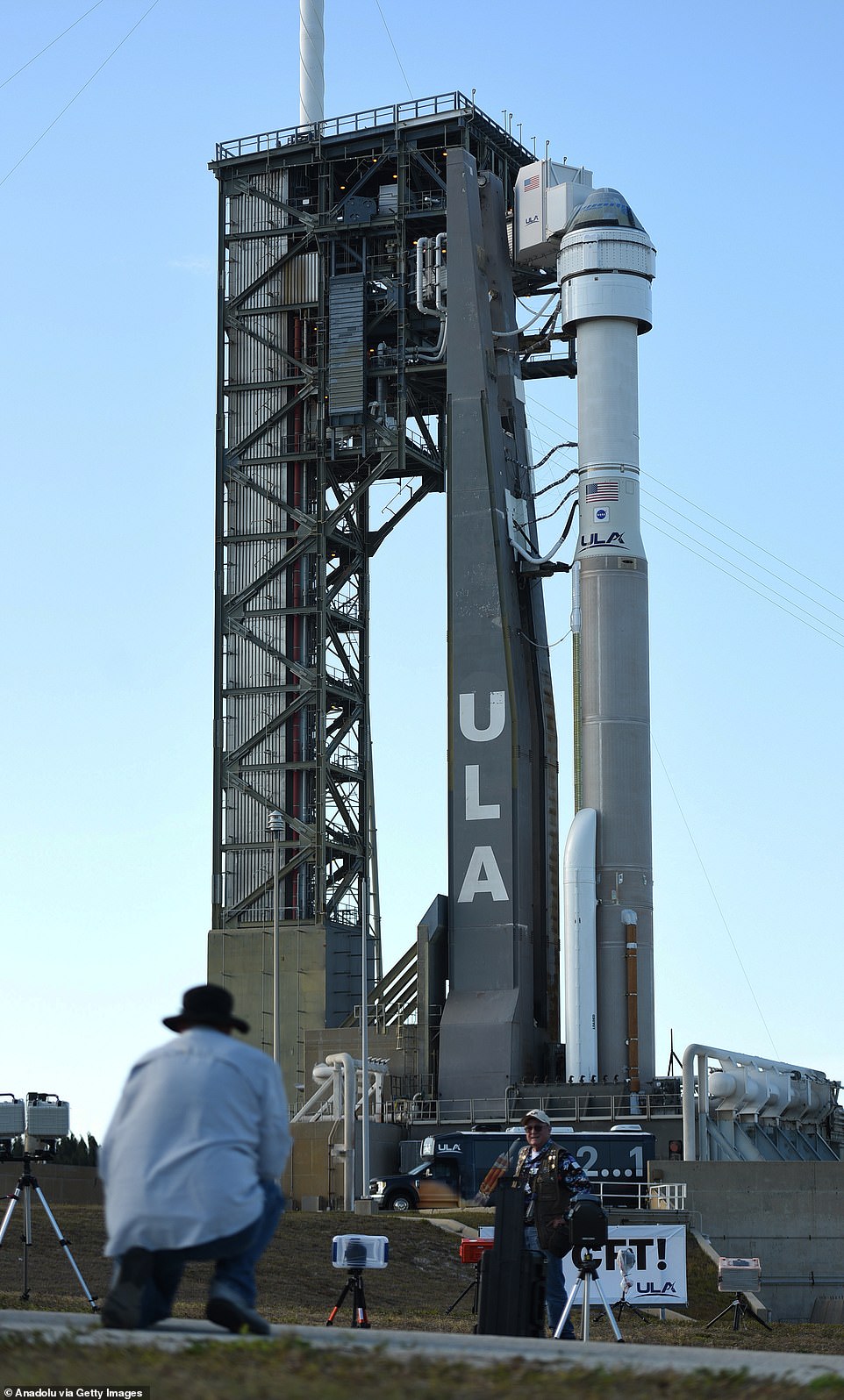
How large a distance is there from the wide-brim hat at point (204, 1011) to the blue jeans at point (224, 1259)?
2.33 feet

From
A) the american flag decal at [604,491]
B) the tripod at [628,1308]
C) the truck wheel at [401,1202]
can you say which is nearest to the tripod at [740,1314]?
the tripod at [628,1308]

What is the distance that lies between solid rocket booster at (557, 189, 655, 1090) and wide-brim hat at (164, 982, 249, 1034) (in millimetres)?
40654

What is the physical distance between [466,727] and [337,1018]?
1074 cm

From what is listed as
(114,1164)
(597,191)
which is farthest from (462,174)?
(114,1164)

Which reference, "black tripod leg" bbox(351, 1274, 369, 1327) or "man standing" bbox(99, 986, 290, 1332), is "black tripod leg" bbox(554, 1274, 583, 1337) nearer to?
"black tripod leg" bbox(351, 1274, 369, 1327)

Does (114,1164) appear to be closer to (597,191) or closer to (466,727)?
(466,727)

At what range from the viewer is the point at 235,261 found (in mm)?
63719

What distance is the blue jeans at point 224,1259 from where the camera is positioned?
8.33 metres

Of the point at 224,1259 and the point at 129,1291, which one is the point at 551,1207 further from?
the point at 129,1291

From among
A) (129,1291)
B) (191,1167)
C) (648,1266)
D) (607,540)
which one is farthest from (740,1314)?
(607,540)

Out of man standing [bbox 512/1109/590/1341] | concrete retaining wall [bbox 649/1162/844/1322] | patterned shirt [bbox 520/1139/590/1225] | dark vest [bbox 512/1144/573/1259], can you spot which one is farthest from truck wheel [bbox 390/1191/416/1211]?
dark vest [bbox 512/1144/573/1259]

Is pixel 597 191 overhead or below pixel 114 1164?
overhead

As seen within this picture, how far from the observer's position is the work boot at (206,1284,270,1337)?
8.61 metres

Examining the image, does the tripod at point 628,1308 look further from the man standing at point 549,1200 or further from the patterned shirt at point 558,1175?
the patterned shirt at point 558,1175
